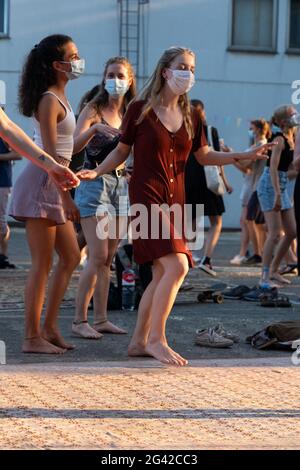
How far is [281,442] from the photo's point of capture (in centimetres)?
523

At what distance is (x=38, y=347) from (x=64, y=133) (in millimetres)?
1380

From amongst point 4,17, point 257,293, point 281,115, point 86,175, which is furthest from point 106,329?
point 4,17

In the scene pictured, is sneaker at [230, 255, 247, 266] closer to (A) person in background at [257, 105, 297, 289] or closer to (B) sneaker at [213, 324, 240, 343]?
(A) person in background at [257, 105, 297, 289]

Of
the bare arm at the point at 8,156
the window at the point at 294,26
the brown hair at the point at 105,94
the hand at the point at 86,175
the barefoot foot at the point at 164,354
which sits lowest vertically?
the barefoot foot at the point at 164,354

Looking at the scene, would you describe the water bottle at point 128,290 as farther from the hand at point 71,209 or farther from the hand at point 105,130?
the hand at point 71,209

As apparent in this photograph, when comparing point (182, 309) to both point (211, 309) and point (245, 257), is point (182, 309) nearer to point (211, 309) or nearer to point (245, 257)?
point (211, 309)

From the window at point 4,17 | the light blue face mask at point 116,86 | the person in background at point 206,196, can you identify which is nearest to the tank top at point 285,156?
the person in background at point 206,196

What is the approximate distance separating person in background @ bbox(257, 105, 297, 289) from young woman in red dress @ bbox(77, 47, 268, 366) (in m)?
4.56

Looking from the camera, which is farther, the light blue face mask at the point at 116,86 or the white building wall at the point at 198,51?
the white building wall at the point at 198,51

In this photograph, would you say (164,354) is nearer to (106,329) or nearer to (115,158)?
(115,158)

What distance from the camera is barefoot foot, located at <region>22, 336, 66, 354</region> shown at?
747 cm

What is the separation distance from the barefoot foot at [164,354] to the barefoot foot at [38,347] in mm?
636

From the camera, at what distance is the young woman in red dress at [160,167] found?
722 cm
